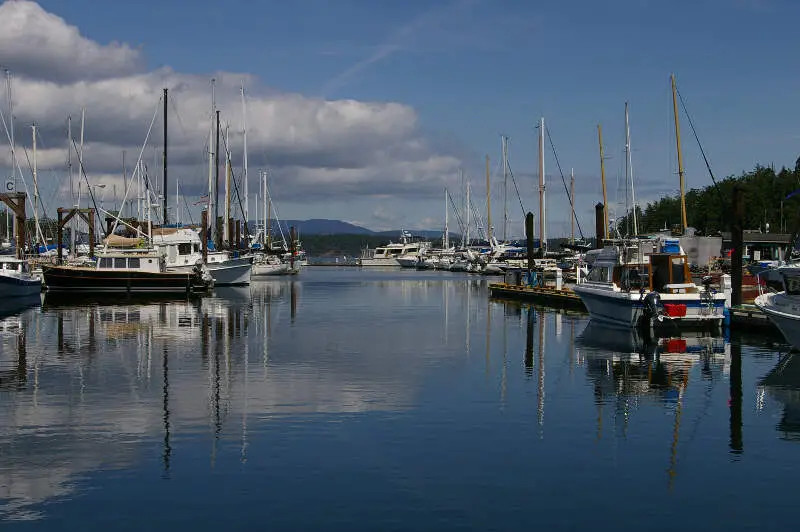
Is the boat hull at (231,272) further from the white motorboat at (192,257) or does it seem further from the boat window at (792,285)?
the boat window at (792,285)

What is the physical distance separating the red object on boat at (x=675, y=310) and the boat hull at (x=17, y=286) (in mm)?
39223

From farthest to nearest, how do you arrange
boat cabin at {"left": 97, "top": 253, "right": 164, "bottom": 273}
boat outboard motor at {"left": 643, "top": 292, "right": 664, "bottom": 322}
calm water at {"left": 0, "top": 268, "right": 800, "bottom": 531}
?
boat cabin at {"left": 97, "top": 253, "right": 164, "bottom": 273} < boat outboard motor at {"left": 643, "top": 292, "right": 664, "bottom": 322} < calm water at {"left": 0, "top": 268, "right": 800, "bottom": 531}

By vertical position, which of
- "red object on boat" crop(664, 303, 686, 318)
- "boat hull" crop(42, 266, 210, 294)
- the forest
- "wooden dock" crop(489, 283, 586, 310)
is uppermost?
the forest

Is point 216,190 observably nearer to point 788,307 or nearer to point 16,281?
point 16,281

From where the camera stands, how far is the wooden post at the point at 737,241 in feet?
130

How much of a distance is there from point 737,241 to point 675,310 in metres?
5.18

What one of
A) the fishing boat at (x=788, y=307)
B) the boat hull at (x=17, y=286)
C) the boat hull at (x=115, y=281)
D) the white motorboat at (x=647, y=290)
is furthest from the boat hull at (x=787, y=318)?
the boat hull at (x=17, y=286)

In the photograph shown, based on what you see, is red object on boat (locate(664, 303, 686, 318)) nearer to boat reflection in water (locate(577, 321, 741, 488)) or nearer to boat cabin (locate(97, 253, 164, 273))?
boat reflection in water (locate(577, 321, 741, 488))

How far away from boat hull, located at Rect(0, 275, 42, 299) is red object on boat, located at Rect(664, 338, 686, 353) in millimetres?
39535

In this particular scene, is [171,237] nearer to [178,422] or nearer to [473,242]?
[178,422]

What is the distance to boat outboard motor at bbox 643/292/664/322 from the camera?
36.8 meters

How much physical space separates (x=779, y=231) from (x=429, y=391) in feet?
294

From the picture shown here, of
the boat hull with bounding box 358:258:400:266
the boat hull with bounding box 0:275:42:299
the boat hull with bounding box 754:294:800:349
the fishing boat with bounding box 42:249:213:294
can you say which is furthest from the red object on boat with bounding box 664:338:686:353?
the boat hull with bounding box 358:258:400:266

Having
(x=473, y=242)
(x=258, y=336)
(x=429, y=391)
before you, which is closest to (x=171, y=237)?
(x=258, y=336)
